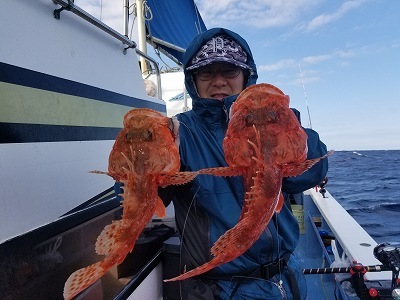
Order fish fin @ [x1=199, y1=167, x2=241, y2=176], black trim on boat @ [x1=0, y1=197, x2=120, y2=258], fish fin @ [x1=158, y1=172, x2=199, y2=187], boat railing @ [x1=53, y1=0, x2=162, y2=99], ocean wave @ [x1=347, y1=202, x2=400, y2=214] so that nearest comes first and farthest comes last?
fish fin @ [x1=199, y1=167, x2=241, y2=176] < fish fin @ [x1=158, y1=172, x2=199, y2=187] < black trim on boat @ [x1=0, y1=197, x2=120, y2=258] < boat railing @ [x1=53, y1=0, x2=162, y2=99] < ocean wave @ [x1=347, y1=202, x2=400, y2=214]

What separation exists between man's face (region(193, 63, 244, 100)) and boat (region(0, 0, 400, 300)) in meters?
1.37

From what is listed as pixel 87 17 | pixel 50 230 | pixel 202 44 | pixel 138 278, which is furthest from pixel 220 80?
pixel 138 278

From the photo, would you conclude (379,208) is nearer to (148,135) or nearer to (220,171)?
(220,171)

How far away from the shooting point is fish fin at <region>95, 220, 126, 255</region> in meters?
1.66

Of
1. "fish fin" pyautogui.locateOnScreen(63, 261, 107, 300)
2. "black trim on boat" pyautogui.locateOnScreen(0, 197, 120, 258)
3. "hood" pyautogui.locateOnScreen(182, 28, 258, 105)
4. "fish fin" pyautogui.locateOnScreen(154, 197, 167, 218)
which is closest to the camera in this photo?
"fish fin" pyautogui.locateOnScreen(63, 261, 107, 300)

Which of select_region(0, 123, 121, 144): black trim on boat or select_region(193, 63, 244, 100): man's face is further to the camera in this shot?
select_region(193, 63, 244, 100): man's face

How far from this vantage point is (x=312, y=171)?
Answer: 2164 mm

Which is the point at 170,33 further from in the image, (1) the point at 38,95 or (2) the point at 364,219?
(2) the point at 364,219

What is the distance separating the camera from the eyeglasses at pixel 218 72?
8.78 ft

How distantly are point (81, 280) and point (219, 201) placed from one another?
108cm

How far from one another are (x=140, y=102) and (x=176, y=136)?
3.21m

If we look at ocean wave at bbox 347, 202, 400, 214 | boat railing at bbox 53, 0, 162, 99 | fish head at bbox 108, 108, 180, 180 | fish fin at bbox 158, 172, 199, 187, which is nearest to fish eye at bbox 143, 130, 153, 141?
fish head at bbox 108, 108, 180, 180

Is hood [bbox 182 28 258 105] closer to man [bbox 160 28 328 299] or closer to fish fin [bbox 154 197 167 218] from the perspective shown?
man [bbox 160 28 328 299]

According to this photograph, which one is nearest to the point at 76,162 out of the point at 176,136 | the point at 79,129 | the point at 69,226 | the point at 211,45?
the point at 79,129
